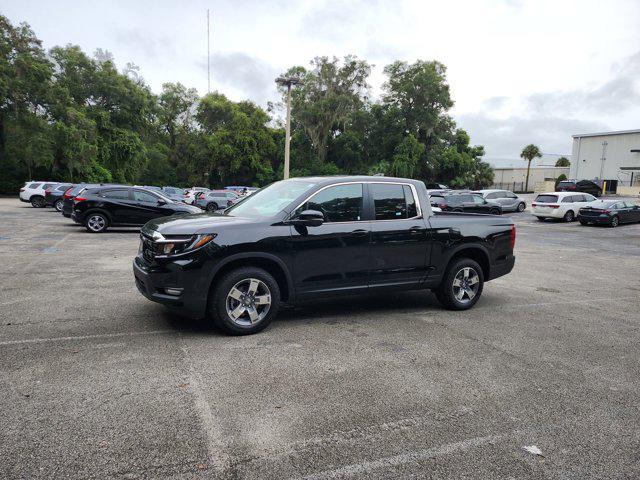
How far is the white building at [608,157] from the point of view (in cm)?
5794

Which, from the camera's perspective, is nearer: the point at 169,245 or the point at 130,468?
the point at 130,468

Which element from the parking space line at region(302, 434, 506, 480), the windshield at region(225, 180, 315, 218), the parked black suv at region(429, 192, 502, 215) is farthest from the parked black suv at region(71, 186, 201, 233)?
the parked black suv at region(429, 192, 502, 215)

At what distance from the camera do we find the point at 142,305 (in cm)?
656

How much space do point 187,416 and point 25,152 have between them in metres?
46.6

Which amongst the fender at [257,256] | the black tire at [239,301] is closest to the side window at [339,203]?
the fender at [257,256]

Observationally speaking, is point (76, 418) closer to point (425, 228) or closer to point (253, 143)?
point (425, 228)

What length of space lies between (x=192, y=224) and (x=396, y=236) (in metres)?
2.53

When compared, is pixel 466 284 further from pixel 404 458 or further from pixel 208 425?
pixel 208 425

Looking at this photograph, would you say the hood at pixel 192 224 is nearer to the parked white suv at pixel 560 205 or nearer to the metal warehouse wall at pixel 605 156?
the parked white suv at pixel 560 205

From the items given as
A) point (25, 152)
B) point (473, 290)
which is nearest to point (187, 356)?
point (473, 290)

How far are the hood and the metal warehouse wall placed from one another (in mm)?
64397

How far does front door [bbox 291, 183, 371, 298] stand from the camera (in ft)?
18.4

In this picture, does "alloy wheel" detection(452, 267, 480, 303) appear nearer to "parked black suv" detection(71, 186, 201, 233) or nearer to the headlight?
the headlight

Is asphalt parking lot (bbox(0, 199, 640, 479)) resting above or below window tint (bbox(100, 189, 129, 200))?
below
